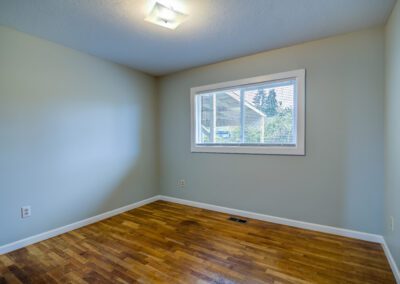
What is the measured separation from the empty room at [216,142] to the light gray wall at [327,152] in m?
0.02

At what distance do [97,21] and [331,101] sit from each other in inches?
108

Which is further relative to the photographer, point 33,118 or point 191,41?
point 191,41

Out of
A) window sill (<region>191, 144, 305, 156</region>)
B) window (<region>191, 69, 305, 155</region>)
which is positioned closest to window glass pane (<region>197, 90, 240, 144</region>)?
window (<region>191, 69, 305, 155</region>)

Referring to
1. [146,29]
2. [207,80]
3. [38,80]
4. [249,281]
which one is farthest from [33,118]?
[249,281]

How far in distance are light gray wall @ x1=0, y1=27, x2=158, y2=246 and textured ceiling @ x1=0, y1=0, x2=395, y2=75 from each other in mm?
301

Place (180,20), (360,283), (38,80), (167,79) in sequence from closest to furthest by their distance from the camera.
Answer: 1. (360,283)
2. (180,20)
3. (38,80)
4. (167,79)

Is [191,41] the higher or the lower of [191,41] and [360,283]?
the higher

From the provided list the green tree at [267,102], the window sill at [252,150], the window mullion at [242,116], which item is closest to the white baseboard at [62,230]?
the window sill at [252,150]

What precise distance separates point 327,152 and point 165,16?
7.73 feet

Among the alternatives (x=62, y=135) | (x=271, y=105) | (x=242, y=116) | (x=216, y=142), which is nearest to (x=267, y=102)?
(x=271, y=105)

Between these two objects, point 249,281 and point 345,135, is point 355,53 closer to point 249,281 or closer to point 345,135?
point 345,135

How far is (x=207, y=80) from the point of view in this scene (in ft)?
11.6

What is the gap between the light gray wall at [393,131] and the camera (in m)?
1.80

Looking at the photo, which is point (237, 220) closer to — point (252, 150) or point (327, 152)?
point (252, 150)
